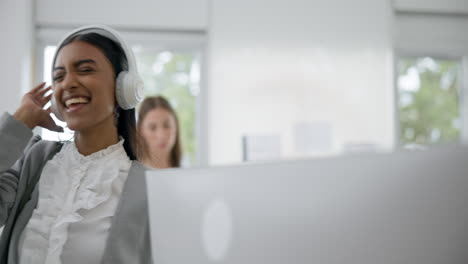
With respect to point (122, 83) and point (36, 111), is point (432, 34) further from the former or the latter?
point (36, 111)

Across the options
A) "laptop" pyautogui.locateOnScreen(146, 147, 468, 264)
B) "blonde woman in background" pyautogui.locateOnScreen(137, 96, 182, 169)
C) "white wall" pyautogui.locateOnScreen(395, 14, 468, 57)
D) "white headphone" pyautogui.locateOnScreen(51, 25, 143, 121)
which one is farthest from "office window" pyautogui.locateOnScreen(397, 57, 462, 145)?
"laptop" pyautogui.locateOnScreen(146, 147, 468, 264)

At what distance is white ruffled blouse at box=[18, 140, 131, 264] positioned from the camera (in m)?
0.83

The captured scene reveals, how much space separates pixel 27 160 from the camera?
937mm

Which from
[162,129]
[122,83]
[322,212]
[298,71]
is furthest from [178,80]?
[322,212]

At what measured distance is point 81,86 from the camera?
90 cm

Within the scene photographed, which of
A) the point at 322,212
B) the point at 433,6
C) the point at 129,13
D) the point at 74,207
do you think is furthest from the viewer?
the point at 433,6

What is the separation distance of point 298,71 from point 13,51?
2020 mm

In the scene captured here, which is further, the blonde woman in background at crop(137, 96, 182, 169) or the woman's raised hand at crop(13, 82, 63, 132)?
the blonde woman in background at crop(137, 96, 182, 169)

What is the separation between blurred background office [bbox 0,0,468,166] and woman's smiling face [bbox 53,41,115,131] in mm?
2533

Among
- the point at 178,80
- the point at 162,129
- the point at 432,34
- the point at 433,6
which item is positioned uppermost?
the point at 433,6

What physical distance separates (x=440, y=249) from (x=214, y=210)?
0.25 meters

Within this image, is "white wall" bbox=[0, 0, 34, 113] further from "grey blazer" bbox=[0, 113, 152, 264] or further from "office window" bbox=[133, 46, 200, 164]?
"grey blazer" bbox=[0, 113, 152, 264]

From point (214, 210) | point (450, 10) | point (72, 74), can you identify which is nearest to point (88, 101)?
point (72, 74)

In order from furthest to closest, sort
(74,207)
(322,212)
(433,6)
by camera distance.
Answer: (433,6), (74,207), (322,212)
